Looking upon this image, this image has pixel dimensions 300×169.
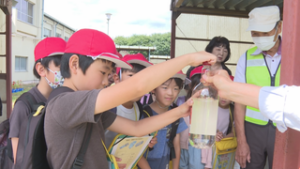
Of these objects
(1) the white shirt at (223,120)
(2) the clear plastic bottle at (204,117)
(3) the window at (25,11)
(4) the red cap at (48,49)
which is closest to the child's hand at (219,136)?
(1) the white shirt at (223,120)

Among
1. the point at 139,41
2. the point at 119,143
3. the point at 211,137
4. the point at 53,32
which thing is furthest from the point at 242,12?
the point at 139,41

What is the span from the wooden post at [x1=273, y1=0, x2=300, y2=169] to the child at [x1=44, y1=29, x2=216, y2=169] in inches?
16.3

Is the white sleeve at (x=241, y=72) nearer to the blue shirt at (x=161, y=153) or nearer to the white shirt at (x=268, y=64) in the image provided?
the white shirt at (x=268, y=64)

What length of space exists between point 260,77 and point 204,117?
1.24 metres

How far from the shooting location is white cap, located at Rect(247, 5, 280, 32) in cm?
250

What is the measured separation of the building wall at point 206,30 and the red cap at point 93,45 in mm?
4491

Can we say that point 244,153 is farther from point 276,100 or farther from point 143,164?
point 276,100

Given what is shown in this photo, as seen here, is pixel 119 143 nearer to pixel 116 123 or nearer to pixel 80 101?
pixel 116 123

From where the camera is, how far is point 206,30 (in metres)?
6.00

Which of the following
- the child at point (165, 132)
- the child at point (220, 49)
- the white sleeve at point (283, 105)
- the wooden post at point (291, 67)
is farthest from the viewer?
the child at point (220, 49)

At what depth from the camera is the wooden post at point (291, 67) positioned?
132 centimetres

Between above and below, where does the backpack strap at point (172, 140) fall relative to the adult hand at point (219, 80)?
below

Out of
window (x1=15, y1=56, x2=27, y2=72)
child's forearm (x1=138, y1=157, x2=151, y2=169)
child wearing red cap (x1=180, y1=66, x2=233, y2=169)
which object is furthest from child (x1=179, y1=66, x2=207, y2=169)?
window (x1=15, y1=56, x2=27, y2=72)

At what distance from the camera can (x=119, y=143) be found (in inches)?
71.4
